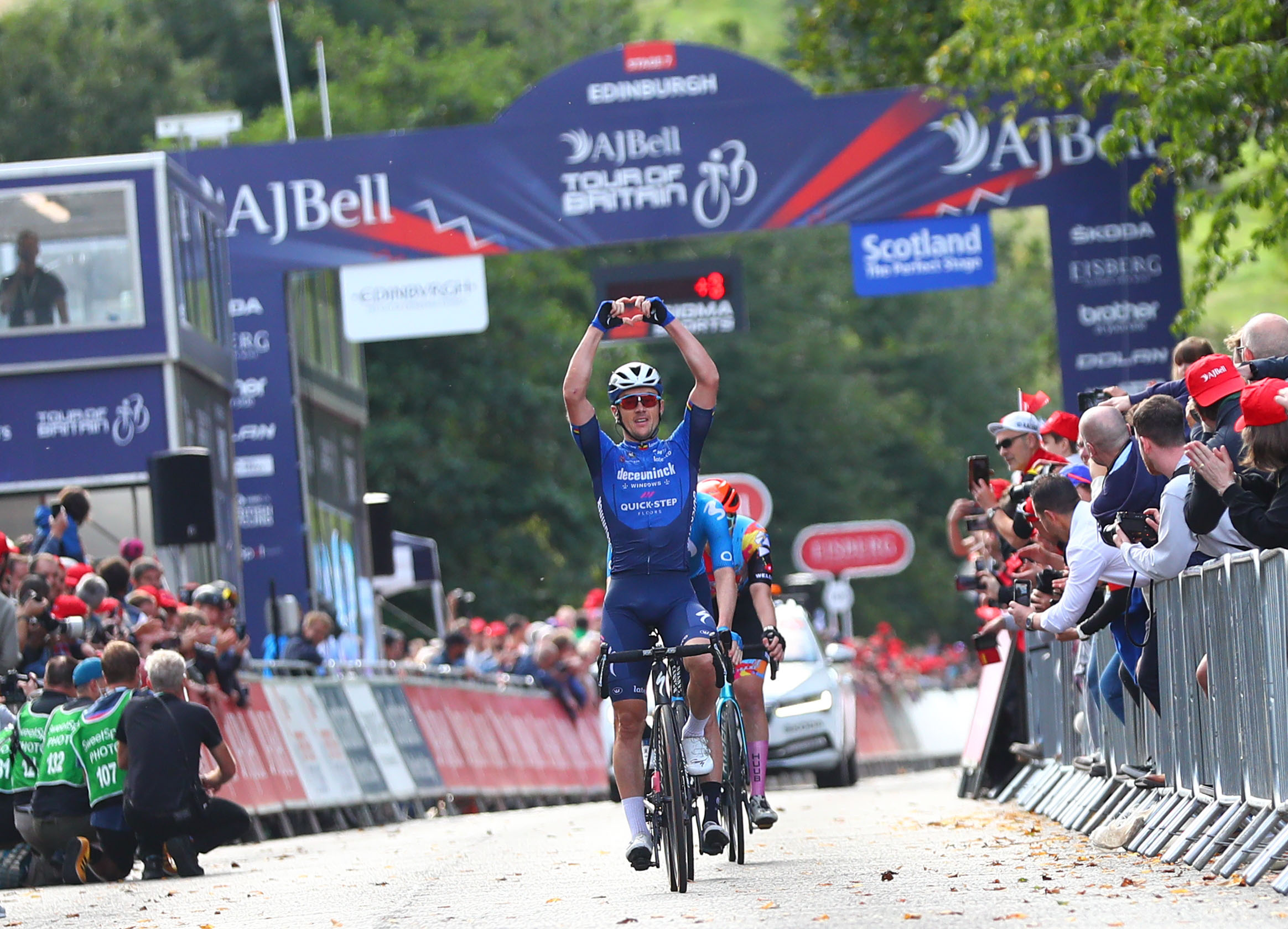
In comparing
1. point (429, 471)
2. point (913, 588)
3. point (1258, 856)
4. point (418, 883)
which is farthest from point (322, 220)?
point (913, 588)

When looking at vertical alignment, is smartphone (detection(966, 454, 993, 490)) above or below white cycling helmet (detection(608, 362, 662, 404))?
below

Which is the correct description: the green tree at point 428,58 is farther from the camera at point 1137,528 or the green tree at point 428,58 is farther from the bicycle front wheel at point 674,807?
the bicycle front wheel at point 674,807

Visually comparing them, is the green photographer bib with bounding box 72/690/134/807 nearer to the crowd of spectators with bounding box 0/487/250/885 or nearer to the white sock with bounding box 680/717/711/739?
the crowd of spectators with bounding box 0/487/250/885

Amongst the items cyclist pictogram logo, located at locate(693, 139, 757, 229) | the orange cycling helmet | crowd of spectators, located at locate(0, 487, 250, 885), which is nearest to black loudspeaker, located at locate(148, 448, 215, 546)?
crowd of spectators, located at locate(0, 487, 250, 885)

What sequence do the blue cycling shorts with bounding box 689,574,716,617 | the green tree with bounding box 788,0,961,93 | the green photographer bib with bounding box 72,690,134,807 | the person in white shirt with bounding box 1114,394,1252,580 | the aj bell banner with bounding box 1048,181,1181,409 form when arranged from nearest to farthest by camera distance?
the person in white shirt with bounding box 1114,394,1252,580
the blue cycling shorts with bounding box 689,574,716,617
the green photographer bib with bounding box 72,690,134,807
the aj bell banner with bounding box 1048,181,1181,409
the green tree with bounding box 788,0,961,93

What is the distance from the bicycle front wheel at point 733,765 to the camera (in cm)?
1120

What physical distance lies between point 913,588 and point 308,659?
51.5 meters

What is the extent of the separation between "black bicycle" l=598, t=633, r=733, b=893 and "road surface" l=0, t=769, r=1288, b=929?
0.21m

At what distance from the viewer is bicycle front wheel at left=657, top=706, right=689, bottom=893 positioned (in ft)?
32.3

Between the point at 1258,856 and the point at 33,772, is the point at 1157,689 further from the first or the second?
the point at 33,772

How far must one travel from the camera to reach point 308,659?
803 inches

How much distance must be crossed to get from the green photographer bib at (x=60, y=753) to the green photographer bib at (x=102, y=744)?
3 centimetres

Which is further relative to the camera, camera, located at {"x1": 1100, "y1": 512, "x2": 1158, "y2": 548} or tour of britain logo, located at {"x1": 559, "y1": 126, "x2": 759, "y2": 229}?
tour of britain logo, located at {"x1": 559, "y1": 126, "x2": 759, "y2": 229}

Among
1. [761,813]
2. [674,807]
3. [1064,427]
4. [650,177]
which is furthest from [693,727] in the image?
[650,177]
